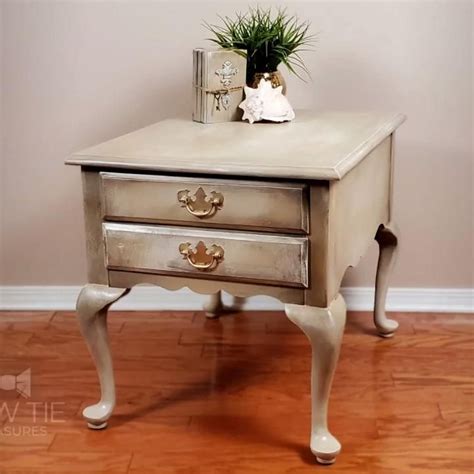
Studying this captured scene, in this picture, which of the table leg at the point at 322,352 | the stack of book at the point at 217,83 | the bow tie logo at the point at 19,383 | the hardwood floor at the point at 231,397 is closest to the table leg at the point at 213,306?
the hardwood floor at the point at 231,397

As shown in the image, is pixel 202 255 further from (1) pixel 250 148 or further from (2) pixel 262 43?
(2) pixel 262 43

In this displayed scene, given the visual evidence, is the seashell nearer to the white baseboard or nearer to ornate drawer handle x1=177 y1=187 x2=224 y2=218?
ornate drawer handle x1=177 y1=187 x2=224 y2=218

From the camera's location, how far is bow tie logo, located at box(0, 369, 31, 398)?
1.92 meters

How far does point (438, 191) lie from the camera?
2234 mm

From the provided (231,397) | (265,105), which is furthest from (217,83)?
(231,397)

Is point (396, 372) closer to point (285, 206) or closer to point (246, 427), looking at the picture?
point (246, 427)

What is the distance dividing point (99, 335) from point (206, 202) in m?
0.38

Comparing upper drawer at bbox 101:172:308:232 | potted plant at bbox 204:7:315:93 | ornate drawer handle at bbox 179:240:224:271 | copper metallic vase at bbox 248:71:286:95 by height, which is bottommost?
ornate drawer handle at bbox 179:240:224:271

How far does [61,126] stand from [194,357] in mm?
705

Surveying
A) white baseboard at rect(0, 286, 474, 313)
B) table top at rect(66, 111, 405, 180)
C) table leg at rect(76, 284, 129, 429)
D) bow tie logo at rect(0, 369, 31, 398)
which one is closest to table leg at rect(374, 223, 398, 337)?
white baseboard at rect(0, 286, 474, 313)

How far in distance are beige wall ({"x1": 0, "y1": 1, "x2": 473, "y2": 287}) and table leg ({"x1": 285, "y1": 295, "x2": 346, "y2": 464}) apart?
754 mm

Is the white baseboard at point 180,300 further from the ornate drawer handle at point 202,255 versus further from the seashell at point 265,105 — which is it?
the ornate drawer handle at point 202,255

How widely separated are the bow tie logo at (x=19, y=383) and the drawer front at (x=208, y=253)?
48 centimetres

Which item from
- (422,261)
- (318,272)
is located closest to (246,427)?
(318,272)
